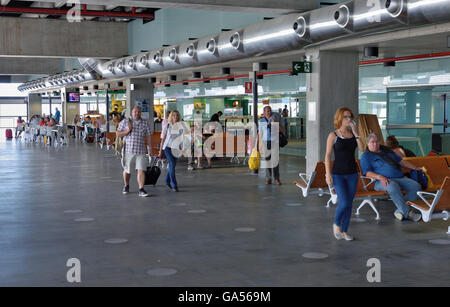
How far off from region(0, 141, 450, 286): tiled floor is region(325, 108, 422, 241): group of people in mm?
293

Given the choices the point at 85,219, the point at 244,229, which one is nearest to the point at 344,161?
the point at 244,229

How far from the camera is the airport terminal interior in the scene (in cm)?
613

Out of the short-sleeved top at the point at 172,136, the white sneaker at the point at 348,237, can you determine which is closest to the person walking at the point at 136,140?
the short-sleeved top at the point at 172,136

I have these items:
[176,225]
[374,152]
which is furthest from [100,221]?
[374,152]

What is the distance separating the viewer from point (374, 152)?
8961 mm

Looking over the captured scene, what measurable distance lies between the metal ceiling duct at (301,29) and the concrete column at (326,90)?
1.45 m

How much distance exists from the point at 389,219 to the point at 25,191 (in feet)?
24.9

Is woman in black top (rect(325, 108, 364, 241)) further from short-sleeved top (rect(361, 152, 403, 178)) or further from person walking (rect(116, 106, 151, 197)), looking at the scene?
person walking (rect(116, 106, 151, 197))

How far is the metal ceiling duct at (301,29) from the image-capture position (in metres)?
7.92

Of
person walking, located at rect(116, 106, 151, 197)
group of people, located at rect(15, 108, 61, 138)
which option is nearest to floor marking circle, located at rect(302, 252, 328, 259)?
person walking, located at rect(116, 106, 151, 197)

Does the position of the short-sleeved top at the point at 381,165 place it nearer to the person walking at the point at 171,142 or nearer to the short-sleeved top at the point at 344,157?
the short-sleeved top at the point at 344,157

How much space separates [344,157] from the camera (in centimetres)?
703

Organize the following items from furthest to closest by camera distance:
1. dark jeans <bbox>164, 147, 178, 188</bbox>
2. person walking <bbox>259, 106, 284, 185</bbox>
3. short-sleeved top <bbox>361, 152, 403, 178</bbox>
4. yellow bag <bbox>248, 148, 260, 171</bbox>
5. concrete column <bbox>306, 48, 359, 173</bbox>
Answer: yellow bag <bbox>248, 148, 260, 171</bbox> → concrete column <bbox>306, 48, 359, 173</bbox> → person walking <bbox>259, 106, 284, 185</bbox> → dark jeans <bbox>164, 147, 178, 188</bbox> → short-sleeved top <bbox>361, 152, 403, 178</bbox>
